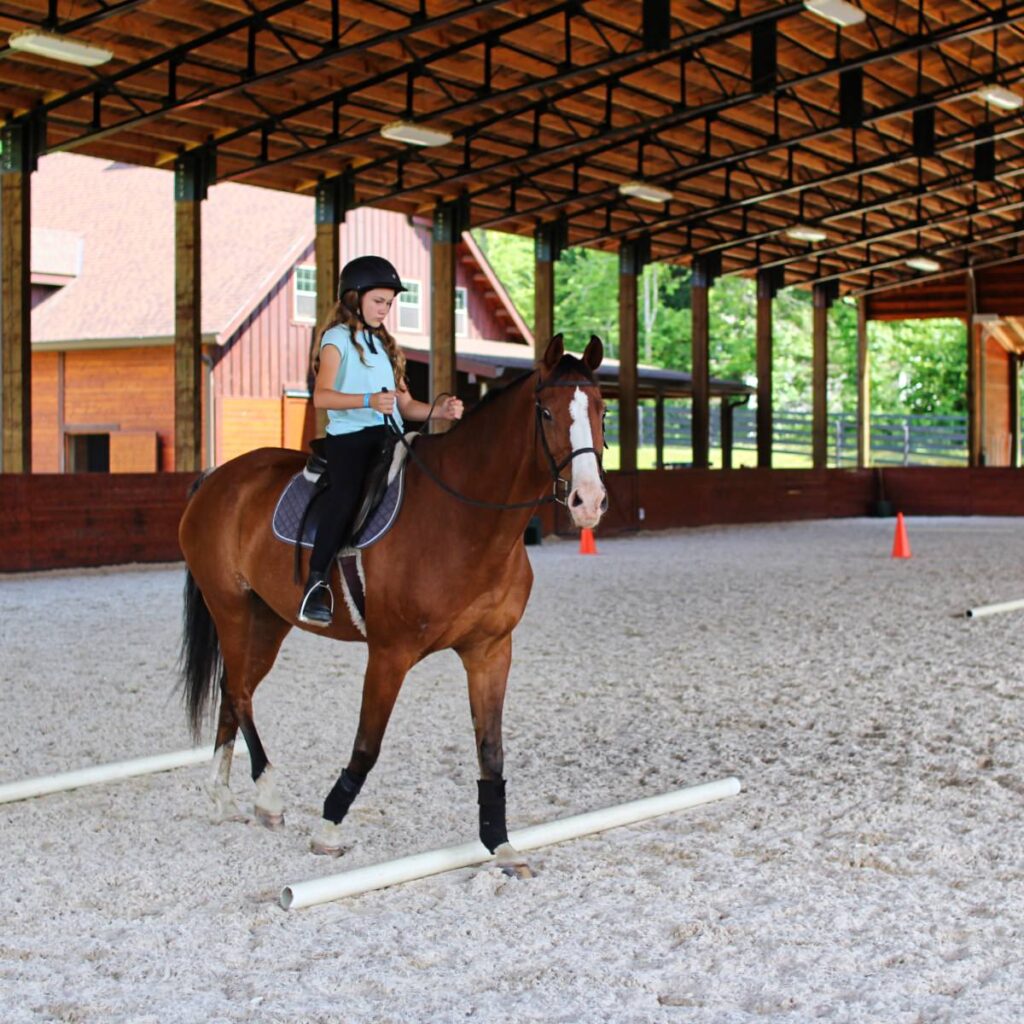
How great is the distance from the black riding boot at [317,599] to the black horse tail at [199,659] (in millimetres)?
972

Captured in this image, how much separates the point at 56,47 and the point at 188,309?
15.8 ft

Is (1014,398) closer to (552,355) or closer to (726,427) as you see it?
(726,427)

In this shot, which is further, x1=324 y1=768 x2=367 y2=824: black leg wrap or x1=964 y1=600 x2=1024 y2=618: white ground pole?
x1=964 y1=600 x2=1024 y2=618: white ground pole

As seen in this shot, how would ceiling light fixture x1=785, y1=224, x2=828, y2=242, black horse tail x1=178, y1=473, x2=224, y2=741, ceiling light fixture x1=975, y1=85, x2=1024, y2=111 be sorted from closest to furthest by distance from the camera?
black horse tail x1=178, y1=473, x2=224, y2=741
ceiling light fixture x1=975, y1=85, x2=1024, y2=111
ceiling light fixture x1=785, y1=224, x2=828, y2=242

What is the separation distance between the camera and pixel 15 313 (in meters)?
14.6

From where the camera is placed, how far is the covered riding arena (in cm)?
357

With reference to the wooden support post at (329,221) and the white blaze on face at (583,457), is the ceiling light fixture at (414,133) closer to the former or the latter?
the wooden support post at (329,221)

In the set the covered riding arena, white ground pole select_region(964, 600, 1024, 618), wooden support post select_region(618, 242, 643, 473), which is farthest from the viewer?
wooden support post select_region(618, 242, 643, 473)

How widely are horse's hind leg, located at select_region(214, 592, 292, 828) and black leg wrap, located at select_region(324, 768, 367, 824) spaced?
50 centimetres

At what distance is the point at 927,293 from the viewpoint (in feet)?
104

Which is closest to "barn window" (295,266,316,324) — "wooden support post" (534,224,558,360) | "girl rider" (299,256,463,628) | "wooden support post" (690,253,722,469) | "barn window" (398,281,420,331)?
"barn window" (398,281,420,331)

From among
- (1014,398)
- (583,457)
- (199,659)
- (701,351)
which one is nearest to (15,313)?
(199,659)

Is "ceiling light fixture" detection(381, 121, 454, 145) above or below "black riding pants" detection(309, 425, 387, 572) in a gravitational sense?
above

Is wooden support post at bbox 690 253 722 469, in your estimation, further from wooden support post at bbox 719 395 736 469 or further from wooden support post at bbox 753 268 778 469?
wooden support post at bbox 719 395 736 469
